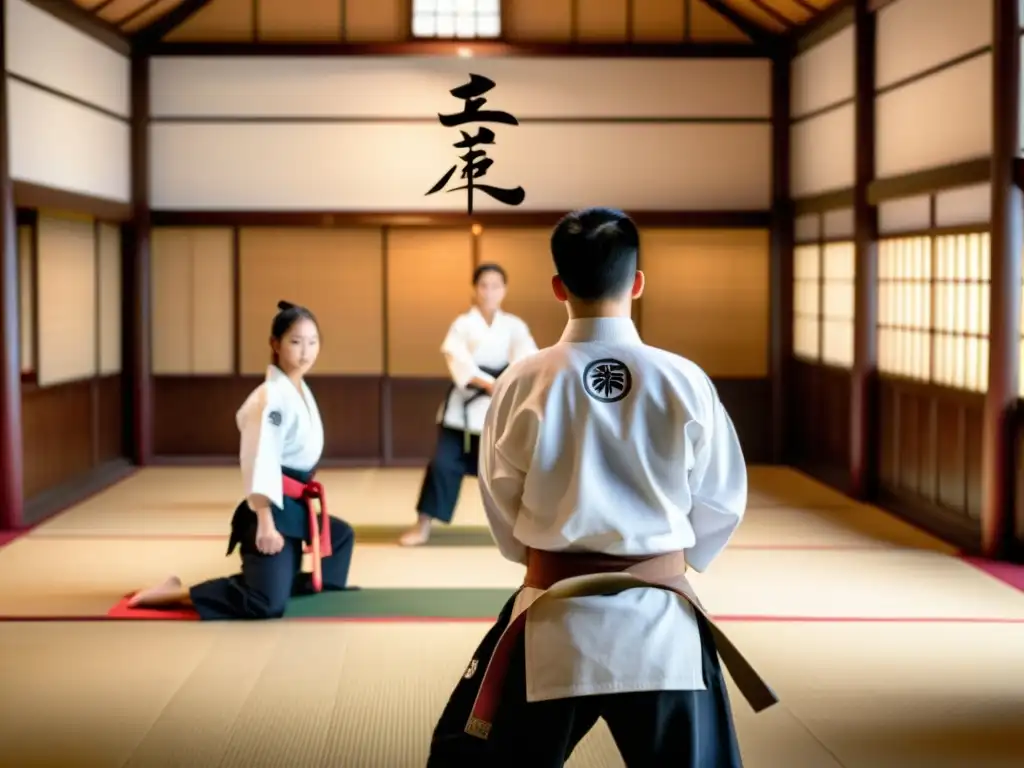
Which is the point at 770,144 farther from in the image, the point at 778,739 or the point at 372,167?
the point at 778,739

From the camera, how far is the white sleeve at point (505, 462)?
212cm

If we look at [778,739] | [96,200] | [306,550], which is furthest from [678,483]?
[96,200]

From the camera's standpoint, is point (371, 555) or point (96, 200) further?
point (96, 200)

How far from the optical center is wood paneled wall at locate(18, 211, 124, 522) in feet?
23.6

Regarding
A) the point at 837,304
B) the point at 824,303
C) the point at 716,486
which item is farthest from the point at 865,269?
the point at 716,486

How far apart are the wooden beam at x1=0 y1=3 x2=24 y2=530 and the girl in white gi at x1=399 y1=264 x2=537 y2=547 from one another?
6.30ft

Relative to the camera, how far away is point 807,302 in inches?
355

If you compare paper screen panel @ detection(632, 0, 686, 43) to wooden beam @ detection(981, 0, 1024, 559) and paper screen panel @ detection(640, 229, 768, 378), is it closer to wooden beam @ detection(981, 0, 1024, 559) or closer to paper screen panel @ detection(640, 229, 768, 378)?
paper screen panel @ detection(640, 229, 768, 378)

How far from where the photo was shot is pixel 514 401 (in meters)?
2.14

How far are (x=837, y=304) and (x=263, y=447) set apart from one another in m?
4.68

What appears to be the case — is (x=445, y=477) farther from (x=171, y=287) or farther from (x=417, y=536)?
(x=171, y=287)

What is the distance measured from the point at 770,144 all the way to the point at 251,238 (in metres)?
3.49

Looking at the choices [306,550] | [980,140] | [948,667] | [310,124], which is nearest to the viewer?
[948,667]

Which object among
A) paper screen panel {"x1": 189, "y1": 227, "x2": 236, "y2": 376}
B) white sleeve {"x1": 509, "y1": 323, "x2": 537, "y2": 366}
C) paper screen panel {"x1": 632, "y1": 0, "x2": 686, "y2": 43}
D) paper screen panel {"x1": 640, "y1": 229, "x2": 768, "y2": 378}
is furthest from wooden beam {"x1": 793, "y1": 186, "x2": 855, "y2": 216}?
paper screen panel {"x1": 189, "y1": 227, "x2": 236, "y2": 376}
